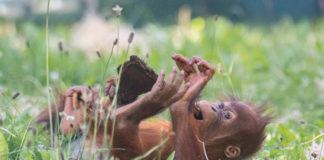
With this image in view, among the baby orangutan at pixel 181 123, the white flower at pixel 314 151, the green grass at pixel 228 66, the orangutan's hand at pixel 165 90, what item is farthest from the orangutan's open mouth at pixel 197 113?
the green grass at pixel 228 66

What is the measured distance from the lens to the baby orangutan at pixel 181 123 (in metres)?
2.63

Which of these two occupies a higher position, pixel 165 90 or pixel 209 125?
pixel 165 90

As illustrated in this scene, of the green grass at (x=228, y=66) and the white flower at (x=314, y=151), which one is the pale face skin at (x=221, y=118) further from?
the green grass at (x=228, y=66)

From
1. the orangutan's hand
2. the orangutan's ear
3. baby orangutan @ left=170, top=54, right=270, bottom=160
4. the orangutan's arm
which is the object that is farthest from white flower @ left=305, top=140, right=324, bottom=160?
the orangutan's hand

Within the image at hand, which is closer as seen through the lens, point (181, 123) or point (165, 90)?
point (165, 90)

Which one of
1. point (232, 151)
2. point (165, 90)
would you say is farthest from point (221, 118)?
point (165, 90)

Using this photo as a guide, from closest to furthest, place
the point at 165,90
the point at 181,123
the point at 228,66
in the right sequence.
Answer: the point at 165,90
the point at 181,123
the point at 228,66

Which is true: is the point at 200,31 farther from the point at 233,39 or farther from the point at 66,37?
the point at 66,37

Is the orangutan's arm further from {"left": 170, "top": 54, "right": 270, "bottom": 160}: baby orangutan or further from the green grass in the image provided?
the green grass

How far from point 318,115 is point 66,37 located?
4.08m

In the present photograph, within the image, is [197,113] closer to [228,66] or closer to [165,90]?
[165,90]

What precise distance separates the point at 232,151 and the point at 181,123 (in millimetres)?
312

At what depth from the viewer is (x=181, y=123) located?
2803 mm

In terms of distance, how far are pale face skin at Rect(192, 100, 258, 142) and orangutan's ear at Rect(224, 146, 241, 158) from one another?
0.07 metres
